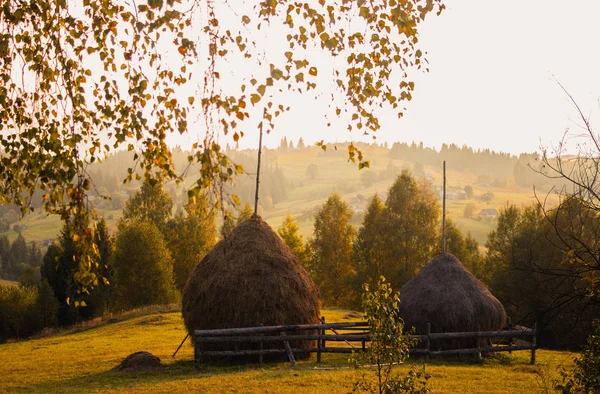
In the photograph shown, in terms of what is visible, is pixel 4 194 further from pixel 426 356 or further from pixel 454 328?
pixel 454 328

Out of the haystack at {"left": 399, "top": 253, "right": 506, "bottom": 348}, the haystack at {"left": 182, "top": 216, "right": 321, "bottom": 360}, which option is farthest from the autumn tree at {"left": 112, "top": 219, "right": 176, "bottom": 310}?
the haystack at {"left": 399, "top": 253, "right": 506, "bottom": 348}

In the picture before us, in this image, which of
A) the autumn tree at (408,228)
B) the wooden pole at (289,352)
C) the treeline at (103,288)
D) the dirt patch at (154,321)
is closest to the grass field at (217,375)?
the wooden pole at (289,352)

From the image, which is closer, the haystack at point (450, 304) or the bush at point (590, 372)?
the bush at point (590, 372)

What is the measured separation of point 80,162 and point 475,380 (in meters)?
11.3

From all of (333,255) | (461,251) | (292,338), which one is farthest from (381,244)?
(292,338)

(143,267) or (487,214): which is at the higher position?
(487,214)

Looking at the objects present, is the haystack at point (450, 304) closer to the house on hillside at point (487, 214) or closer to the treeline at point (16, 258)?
the treeline at point (16, 258)

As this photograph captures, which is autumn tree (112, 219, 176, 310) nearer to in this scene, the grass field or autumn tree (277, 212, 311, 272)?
autumn tree (277, 212, 311, 272)

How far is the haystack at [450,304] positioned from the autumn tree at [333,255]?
2447cm

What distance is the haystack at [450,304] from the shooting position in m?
17.8

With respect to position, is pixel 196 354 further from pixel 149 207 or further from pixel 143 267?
pixel 149 207

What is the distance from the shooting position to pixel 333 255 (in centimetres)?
4441

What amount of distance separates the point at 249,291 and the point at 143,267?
27.0 m

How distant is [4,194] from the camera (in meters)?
6.14
